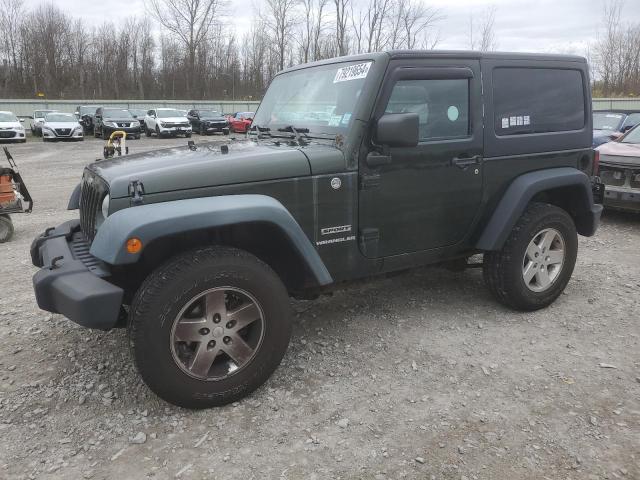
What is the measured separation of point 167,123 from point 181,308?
26470mm

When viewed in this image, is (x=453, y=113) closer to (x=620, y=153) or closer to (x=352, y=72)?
(x=352, y=72)

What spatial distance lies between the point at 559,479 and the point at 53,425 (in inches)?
104

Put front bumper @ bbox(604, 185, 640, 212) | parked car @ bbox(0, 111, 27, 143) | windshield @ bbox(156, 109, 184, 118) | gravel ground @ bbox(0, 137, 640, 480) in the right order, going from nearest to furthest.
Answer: gravel ground @ bbox(0, 137, 640, 480) → front bumper @ bbox(604, 185, 640, 212) → parked car @ bbox(0, 111, 27, 143) → windshield @ bbox(156, 109, 184, 118)

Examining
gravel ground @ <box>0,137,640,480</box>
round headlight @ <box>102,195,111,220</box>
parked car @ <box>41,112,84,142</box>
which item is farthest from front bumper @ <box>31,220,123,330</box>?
parked car @ <box>41,112,84,142</box>

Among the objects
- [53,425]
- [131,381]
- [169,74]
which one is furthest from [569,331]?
[169,74]

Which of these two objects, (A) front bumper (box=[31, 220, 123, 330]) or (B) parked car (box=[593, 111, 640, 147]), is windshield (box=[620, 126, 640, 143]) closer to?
(B) parked car (box=[593, 111, 640, 147])

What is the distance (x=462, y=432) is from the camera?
2.79 m

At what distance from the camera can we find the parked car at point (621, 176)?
7312 mm

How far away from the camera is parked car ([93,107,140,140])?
88.2ft

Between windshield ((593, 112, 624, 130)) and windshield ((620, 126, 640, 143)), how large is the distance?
4.16m

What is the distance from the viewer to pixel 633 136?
28.0 ft

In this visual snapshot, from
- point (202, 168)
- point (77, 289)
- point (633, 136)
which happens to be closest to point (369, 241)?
point (202, 168)

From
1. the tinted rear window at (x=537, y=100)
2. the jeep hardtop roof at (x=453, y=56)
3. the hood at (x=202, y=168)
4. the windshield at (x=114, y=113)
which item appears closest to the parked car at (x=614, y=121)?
the tinted rear window at (x=537, y=100)

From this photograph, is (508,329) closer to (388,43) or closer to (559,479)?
(559,479)
